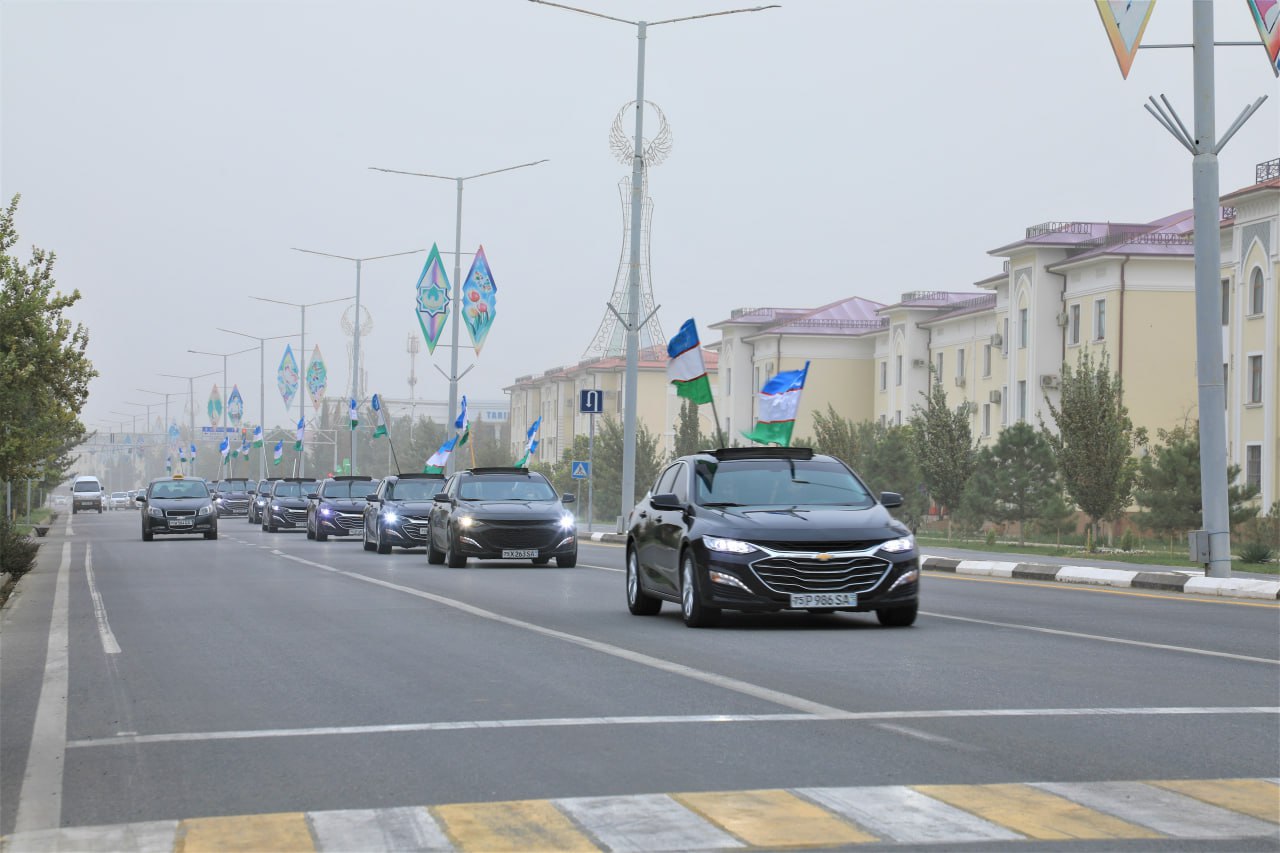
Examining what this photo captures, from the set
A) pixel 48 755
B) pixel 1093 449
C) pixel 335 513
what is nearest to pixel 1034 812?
pixel 48 755

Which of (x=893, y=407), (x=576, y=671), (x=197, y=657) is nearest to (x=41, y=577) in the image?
(x=197, y=657)

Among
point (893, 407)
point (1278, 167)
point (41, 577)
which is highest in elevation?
point (1278, 167)

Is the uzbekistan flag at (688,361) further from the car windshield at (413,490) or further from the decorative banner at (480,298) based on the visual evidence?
the decorative banner at (480,298)

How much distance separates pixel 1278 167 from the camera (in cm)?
5247

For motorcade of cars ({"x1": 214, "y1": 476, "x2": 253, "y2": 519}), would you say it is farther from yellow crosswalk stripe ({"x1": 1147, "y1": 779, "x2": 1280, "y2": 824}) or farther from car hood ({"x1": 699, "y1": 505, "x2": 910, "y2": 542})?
yellow crosswalk stripe ({"x1": 1147, "y1": 779, "x2": 1280, "y2": 824})

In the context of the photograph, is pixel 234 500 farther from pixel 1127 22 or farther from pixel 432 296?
pixel 1127 22

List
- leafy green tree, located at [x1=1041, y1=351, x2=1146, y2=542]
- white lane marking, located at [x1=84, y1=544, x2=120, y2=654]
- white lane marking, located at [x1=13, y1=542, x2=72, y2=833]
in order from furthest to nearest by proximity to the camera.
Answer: leafy green tree, located at [x1=1041, y1=351, x2=1146, y2=542], white lane marking, located at [x1=84, y1=544, x2=120, y2=654], white lane marking, located at [x1=13, y1=542, x2=72, y2=833]

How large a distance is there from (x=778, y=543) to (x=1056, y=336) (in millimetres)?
55354

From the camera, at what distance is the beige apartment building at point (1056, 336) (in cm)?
5331

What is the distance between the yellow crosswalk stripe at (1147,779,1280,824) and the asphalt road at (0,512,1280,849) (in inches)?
6.7

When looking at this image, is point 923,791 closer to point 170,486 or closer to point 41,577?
point 41,577

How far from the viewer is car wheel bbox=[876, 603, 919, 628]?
50.8 feet

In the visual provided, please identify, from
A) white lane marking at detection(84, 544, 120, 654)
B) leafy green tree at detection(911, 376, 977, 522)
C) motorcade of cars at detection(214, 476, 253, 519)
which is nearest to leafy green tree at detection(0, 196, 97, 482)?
white lane marking at detection(84, 544, 120, 654)

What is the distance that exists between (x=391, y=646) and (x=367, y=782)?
6.48 meters
